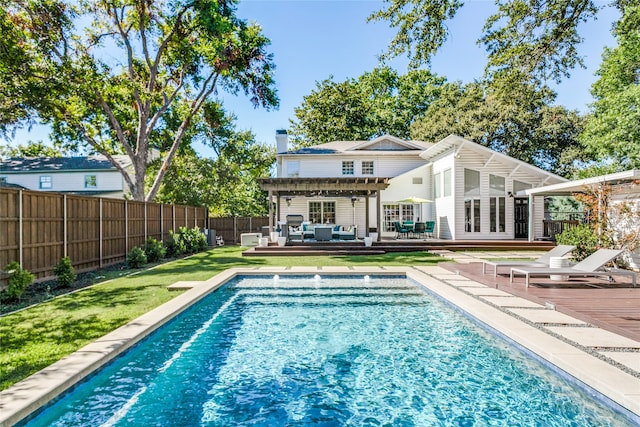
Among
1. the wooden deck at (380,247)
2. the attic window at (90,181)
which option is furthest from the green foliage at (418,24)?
the attic window at (90,181)

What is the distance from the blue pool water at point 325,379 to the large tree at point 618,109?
21.6 meters

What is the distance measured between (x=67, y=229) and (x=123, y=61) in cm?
1343

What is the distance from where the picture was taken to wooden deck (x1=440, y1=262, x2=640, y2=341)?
17.1 feet

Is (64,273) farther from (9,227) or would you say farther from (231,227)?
(231,227)

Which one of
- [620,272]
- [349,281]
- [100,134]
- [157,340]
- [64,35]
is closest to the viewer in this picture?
[157,340]

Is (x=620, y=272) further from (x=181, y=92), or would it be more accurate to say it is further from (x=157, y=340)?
(x=181, y=92)

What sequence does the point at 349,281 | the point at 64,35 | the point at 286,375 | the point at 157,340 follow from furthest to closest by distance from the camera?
the point at 64,35
the point at 349,281
the point at 157,340
the point at 286,375

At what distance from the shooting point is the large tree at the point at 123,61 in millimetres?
15070

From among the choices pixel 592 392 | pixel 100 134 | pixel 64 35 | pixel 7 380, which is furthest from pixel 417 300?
pixel 100 134

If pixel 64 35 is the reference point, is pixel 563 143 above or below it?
below

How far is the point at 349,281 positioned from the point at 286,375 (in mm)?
5633

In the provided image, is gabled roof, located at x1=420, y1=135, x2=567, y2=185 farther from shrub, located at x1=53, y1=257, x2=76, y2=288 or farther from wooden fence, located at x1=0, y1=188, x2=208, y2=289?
→ shrub, located at x1=53, y1=257, x2=76, y2=288

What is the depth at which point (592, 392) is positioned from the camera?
3447 mm

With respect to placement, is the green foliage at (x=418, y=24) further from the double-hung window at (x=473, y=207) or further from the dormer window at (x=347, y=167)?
the dormer window at (x=347, y=167)
